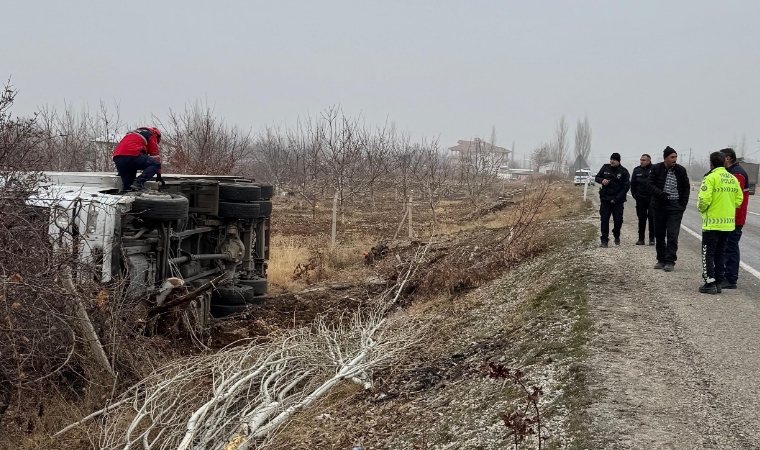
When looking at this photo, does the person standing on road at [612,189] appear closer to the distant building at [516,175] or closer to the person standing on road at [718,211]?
the person standing on road at [718,211]

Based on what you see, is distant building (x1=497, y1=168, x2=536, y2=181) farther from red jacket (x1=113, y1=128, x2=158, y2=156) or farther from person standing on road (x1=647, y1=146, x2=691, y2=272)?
red jacket (x1=113, y1=128, x2=158, y2=156)

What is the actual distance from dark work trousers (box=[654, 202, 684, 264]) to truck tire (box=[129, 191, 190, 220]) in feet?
20.2

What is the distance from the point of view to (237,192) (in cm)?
992

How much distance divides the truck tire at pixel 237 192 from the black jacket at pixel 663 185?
5.48 metres

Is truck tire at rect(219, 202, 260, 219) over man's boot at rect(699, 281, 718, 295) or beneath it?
over

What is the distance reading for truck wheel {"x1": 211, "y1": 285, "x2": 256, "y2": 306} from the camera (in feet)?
32.7

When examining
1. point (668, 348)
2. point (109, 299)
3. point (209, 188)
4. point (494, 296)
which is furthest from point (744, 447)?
point (209, 188)

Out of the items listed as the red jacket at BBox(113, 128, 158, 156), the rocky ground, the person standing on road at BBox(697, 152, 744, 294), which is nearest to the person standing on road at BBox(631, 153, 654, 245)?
the rocky ground

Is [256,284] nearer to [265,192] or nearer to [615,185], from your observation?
[265,192]

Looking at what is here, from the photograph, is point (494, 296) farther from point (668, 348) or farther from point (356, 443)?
point (356, 443)

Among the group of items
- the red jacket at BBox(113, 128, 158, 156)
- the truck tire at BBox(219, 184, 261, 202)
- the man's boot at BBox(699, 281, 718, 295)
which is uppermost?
the red jacket at BBox(113, 128, 158, 156)

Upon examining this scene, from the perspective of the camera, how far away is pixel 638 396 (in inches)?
191

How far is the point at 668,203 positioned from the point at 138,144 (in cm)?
690

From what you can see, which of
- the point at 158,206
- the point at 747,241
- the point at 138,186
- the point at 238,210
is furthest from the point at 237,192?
the point at 747,241
